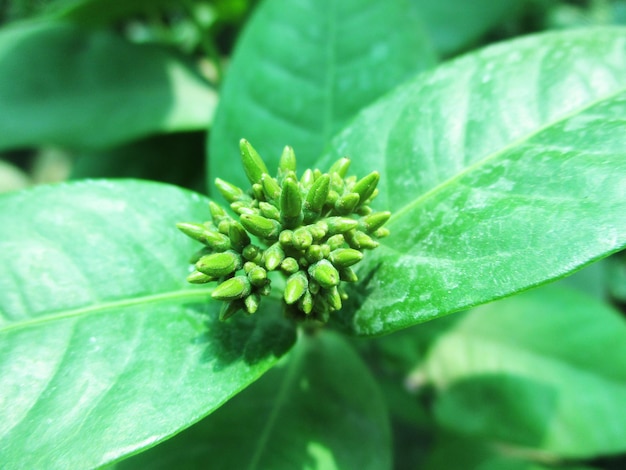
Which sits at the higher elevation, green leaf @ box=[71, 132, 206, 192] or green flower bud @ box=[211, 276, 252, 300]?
green leaf @ box=[71, 132, 206, 192]

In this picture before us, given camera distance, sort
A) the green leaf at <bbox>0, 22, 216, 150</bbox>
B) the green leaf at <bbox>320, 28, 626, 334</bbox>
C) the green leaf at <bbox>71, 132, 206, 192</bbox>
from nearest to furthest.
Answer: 1. the green leaf at <bbox>320, 28, 626, 334</bbox>
2. the green leaf at <bbox>0, 22, 216, 150</bbox>
3. the green leaf at <bbox>71, 132, 206, 192</bbox>

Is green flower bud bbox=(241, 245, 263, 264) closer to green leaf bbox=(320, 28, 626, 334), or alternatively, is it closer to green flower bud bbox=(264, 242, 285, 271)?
green flower bud bbox=(264, 242, 285, 271)

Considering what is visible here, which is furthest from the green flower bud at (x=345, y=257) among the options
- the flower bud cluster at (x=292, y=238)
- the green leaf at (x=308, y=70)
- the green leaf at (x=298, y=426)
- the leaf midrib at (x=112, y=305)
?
the green leaf at (x=308, y=70)

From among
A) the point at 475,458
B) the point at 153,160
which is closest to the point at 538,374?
the point at 475,458

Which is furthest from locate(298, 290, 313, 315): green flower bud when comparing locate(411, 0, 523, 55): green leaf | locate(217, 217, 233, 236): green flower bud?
locate(411, 0, 523, 55): green leaf

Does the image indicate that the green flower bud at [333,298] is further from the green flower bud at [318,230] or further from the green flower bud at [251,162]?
the green flower bud at [251,162]

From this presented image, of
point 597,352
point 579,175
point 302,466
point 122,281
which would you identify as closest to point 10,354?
point 122,281

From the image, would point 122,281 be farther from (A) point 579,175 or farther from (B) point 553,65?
(B) point 553,65
